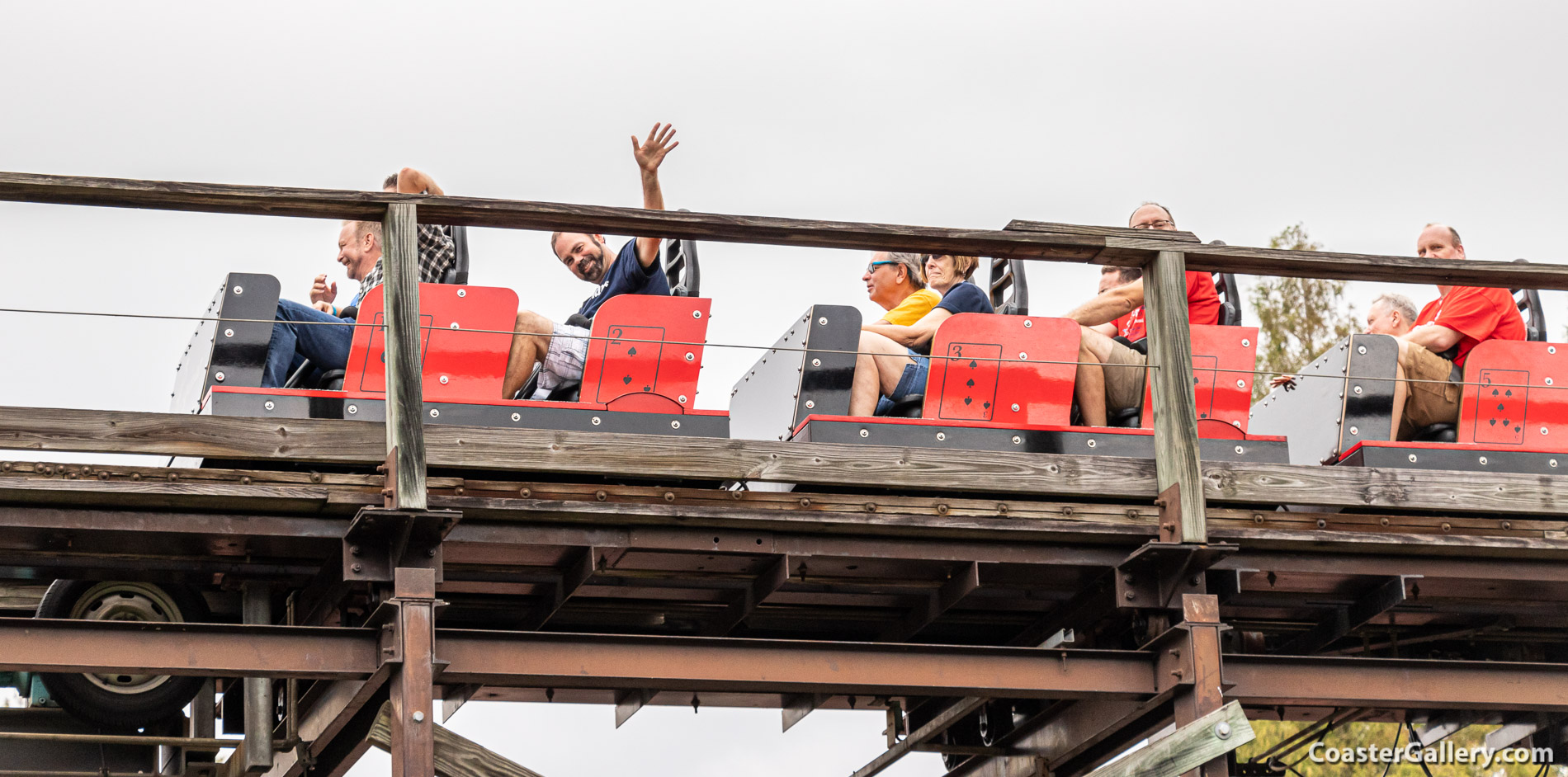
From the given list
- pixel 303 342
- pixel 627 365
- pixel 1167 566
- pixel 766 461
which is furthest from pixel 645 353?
pixel 1167 566

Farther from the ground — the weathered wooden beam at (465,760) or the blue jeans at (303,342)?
the blue jeans at (303,342)

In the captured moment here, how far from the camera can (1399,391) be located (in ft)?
25.9

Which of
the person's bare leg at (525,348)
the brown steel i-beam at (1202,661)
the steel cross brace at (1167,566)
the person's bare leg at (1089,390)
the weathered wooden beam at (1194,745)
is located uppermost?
the person's bare leg at (525,348)

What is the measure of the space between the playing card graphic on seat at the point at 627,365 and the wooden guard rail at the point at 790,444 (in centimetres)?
33

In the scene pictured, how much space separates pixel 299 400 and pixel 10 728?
2018mm

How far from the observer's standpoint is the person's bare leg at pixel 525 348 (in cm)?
719

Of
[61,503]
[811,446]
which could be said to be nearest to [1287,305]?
[811,446]

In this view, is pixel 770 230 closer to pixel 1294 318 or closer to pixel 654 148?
pixel 654 148

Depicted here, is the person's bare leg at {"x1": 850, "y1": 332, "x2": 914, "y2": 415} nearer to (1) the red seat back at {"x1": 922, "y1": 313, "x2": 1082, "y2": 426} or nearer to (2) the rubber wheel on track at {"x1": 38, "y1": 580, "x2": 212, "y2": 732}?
(1) the red seat back at {"x1": 922, "y1": 313, "x2": 1082, "y2": 426}

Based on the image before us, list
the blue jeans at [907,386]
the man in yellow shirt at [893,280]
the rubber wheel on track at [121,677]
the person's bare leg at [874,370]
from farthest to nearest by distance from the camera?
the man in yellow shirt at [893,280] → the blue jeans at [907,386] → the person's bare leg at [874,370] → the rubber wheel on track at [121,677]

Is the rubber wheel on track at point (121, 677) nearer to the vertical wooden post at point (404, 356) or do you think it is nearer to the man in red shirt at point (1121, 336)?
the vertical wooden post at point (404, 356)

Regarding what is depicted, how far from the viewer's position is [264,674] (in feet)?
21.0

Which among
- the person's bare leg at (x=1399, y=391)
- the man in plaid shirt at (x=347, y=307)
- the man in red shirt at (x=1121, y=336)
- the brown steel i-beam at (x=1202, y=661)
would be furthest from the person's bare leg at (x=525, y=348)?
the person's bare leg at (x=1399, y=391)

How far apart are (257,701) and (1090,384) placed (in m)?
3.35
